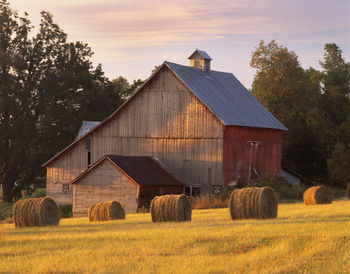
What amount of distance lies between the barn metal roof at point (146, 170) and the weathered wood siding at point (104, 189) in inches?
19.9

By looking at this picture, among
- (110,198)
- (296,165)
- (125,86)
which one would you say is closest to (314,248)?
(110,198)

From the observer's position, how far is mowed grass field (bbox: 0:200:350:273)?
1501cm

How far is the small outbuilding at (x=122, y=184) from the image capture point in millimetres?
44094

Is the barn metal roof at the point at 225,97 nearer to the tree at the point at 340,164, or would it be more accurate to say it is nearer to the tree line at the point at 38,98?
the tree at the point at 340,164

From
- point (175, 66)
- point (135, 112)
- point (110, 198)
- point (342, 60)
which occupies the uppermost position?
point (342, 60)

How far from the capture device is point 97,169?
45.6 metres

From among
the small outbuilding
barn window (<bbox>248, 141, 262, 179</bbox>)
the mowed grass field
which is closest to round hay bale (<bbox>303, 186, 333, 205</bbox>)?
the small outbuilding

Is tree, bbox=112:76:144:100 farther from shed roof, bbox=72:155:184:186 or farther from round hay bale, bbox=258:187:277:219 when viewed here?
round hay bale, bbox=258:187:277:219

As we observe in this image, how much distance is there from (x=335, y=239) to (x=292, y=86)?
52.9m

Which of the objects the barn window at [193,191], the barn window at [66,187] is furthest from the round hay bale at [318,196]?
the barn window at [66,187]

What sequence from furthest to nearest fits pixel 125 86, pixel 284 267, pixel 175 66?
pixel 125 86
pixel 175 66
pixel 284 267

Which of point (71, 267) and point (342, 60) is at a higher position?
point (342, 60)

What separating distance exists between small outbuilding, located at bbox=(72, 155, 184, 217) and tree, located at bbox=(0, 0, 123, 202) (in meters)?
21.6

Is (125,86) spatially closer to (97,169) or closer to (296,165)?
(296,165)
